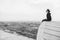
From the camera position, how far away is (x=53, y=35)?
8.32ft

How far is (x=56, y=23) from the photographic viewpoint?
8.77ft

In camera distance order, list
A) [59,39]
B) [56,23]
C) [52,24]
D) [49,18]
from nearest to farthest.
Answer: [59,39], [56,23], [52,24], [49,18]

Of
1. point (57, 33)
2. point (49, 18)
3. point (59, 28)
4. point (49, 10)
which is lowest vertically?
point (57, 33)

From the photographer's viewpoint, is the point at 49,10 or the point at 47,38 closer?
the point at 47,38

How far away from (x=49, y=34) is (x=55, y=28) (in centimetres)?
31

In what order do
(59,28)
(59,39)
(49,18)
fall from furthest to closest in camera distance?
(49,18)
(59,28)
(59,39)

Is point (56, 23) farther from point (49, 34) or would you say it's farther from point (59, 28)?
point (49, 34)

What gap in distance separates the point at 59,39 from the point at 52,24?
69 cm

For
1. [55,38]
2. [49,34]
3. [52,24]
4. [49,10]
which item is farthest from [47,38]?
[49,10]

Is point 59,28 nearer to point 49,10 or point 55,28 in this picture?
point 55,28

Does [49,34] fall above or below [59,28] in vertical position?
below

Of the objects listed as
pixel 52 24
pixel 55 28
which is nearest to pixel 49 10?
pixel 52 24

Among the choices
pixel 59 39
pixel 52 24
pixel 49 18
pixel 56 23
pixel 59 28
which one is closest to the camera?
pixel 59 39

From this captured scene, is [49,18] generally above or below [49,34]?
above
